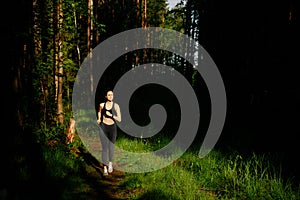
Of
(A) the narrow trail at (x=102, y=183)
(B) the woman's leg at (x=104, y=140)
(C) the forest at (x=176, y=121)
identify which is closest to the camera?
(C) the forest at (x=176, y=121)

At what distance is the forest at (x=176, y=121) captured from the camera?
4.29m

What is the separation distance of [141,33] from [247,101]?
673 inches

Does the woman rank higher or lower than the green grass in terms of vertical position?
higher

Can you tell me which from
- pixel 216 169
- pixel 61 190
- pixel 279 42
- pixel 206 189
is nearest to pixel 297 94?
pixel 279 42

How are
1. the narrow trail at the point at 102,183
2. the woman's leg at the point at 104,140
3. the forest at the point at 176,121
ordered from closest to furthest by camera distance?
1. the forest at the point at 176,121
2. the narrow trail at the point at 102,183
3. the woman's leg at the point at 104,140

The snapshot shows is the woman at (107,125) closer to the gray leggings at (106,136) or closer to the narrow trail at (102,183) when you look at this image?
the gray leggings at (106,136)

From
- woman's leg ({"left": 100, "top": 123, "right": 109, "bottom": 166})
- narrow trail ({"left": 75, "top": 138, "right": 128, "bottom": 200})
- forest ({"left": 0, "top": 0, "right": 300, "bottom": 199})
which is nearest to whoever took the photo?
forest ({"left": 0, "top": 0, "right": 300, "bottom": 199})

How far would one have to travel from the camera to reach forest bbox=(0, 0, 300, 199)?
429 centimetres

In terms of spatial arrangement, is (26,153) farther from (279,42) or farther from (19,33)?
(279,42)

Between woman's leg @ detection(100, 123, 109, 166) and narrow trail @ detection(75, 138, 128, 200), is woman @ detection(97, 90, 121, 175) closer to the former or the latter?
woman's leg @ detection(100, 123, 109, 166)

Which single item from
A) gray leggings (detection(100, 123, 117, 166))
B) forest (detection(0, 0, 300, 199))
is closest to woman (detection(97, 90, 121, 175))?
gray leggings (detection(100, 123, 117, 166))

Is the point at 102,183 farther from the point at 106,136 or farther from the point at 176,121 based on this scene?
the point at 176,121

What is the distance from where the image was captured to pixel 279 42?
29.1 feet

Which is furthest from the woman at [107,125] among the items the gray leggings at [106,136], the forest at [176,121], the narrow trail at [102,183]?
the forest at [176,121]
